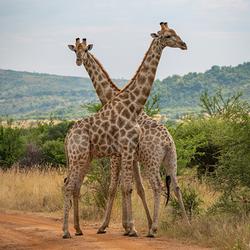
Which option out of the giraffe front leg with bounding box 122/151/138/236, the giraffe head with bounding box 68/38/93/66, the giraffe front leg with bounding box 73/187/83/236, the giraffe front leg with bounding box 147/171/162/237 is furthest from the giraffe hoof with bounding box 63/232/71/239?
the giraffe head with bounding box 68/38/93/66

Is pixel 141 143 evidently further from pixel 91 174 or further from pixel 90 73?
pixel 91 174

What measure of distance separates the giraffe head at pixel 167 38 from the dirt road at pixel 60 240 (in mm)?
2977

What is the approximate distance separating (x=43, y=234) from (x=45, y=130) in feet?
69.3

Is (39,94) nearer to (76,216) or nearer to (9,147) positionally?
(9,147)

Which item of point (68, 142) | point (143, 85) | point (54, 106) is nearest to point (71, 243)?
point (68, 142)

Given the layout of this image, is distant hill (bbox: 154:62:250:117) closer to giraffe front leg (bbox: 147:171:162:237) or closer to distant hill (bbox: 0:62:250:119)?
distant hill (bbox: 0:62:250:119)

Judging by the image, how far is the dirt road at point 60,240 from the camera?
33.3 ft

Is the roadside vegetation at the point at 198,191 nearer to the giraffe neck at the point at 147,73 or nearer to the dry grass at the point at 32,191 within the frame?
the dry grass at the point at 32,191

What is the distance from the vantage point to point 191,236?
11008 mm

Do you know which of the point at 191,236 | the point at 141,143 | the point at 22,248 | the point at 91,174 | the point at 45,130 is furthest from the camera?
the point at 45,130

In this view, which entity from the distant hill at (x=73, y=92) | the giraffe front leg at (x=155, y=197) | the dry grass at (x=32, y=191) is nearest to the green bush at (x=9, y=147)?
the dry grass at (x=32, y=191)

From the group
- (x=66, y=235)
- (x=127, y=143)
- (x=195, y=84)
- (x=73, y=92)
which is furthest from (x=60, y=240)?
(x=73, y=92)

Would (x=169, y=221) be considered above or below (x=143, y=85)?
below

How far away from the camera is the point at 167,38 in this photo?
38.6ft
